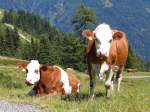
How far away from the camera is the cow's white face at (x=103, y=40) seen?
1725 cm

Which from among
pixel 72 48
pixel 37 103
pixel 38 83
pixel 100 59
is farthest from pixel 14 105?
pixel 72 48

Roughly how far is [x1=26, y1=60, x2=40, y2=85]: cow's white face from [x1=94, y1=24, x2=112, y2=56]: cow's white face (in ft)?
15.0

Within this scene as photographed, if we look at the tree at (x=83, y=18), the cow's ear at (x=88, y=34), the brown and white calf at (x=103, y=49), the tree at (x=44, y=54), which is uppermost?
the tree at (x=83, y=18)

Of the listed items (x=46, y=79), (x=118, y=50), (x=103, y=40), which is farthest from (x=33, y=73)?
(x=103, y=40)

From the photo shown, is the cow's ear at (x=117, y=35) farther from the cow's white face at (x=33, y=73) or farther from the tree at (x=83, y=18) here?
the tree at (x=83, y=18)

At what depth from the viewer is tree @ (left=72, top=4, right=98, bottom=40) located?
150 meters

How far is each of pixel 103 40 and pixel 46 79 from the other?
5.19m

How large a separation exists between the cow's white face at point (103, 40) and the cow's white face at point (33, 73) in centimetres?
456

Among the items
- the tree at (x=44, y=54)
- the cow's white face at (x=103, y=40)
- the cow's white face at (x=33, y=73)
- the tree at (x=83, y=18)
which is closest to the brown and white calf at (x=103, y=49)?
the cow's white face at (x=103, y=40)

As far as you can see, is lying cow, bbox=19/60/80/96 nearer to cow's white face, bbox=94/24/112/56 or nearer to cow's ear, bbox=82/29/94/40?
cow's ear, bbox=82/29/94/40

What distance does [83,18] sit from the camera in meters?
152

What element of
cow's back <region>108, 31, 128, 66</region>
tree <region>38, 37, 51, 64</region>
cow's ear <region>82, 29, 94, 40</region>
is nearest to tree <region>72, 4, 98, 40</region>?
tree <region>38, 37, 51, 64</region>

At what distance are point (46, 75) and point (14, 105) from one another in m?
6.95

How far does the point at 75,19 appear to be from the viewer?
153750 mm
